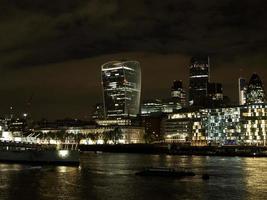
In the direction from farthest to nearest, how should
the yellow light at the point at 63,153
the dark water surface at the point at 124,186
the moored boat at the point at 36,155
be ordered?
the yellow light at the point at 63,153, the moored boat at the point at 36,155, the dark water surface at the point at 124,186

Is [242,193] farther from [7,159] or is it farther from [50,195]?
[7,159]

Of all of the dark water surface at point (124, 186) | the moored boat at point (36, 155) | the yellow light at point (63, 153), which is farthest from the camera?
the yellow light at point (63, 153)

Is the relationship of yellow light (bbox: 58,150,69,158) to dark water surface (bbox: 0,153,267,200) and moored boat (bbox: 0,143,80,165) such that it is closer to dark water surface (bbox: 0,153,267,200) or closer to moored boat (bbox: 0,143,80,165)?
moored boat (bbox: 0,143,80,165)

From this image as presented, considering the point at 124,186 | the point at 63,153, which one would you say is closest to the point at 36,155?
the point at 63,153

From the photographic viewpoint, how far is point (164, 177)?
7094 cm

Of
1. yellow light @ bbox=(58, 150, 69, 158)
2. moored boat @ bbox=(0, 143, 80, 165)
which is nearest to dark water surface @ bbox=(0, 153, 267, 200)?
→ moored boat @ bbox=(0, 143, 80, 165)

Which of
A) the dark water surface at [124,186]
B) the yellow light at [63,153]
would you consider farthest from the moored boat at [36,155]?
the dark water surface at [124,186]

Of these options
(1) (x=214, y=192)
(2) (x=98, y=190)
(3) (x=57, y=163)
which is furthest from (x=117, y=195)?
(3) (x=57, y=163)

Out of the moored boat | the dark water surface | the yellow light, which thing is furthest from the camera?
the yellow light

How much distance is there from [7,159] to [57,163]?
13802mm

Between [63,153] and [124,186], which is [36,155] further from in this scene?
[124,186]

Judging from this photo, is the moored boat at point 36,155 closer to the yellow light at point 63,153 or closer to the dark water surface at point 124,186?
the yellow light at point 63,153

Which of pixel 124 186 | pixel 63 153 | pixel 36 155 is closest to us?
pixel 124 186

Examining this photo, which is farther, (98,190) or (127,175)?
(127,175)
